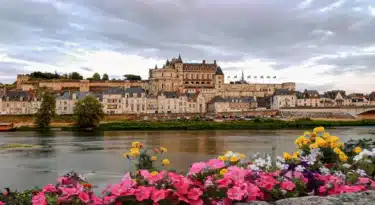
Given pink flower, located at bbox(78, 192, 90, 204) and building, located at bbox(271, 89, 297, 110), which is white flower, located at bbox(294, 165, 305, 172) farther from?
building, located at bbox(271, 89, 297, 110)

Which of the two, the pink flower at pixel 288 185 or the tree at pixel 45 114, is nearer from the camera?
the pink flower at pixel 288 185

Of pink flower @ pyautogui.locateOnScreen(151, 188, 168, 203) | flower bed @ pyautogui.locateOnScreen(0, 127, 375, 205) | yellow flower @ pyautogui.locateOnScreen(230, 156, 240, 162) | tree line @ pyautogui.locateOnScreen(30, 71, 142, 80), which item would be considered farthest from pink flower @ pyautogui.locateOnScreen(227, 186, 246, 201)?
tree line @ pyautogui.locateOnScreen(30, 71, 142, 80)

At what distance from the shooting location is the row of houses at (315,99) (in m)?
110

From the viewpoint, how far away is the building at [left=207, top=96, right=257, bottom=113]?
105 metres

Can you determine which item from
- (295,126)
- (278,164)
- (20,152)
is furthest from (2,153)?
(295,126)

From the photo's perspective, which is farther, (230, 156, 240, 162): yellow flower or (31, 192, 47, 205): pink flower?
(230, 156, 240, 162): yellow flower

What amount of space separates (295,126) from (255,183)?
67.8m

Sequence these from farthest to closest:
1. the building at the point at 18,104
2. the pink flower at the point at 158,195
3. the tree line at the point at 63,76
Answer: the tree line at the point at 63,76
the building at the point at 18,104
the pink flower at the point at 158,195

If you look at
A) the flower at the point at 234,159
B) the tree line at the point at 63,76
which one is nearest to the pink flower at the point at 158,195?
the flower at the point at 234,159

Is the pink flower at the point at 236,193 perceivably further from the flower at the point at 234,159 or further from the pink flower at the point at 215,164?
the flower at the point at 234,159

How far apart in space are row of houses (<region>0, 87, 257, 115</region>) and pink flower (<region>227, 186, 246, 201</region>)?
90.4 m

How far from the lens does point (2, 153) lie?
93.0 feet

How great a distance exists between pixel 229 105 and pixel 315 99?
84.2 feet

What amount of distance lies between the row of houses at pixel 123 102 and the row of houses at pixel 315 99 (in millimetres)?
13760
